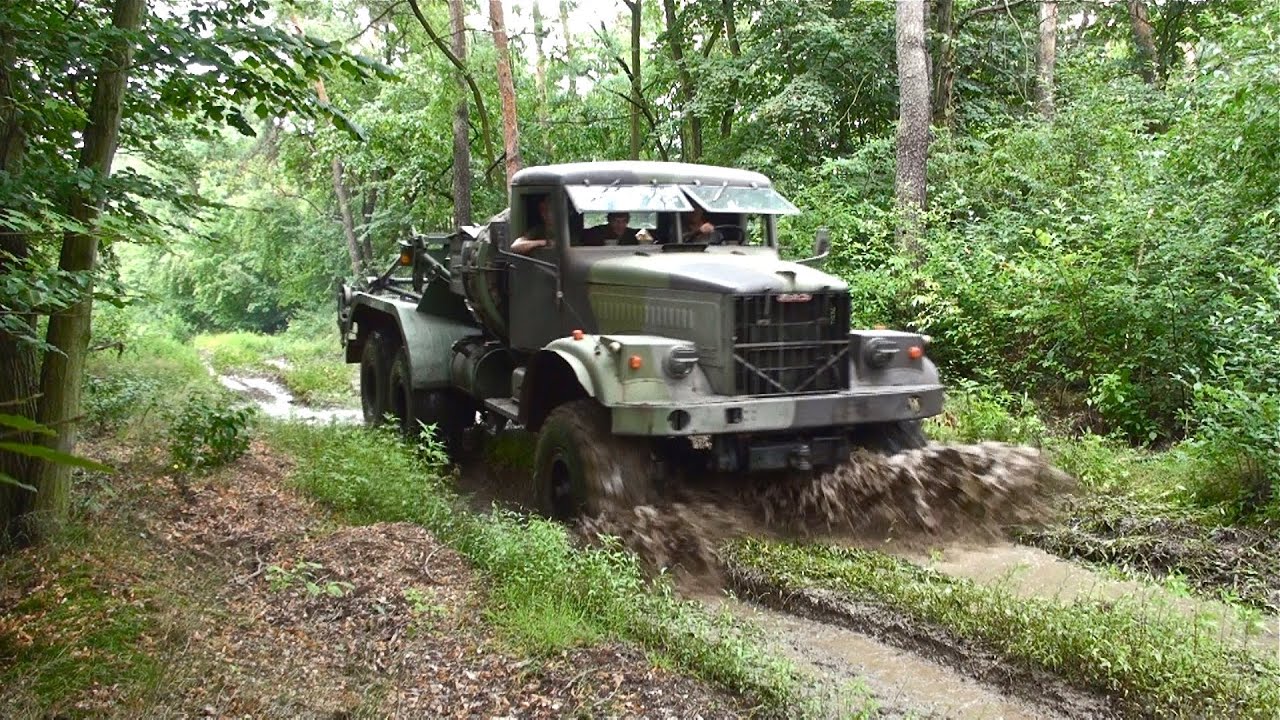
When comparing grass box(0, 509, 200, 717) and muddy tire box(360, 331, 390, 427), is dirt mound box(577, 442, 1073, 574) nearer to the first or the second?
grass box(0, 509, 200, 717)

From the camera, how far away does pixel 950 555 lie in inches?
234

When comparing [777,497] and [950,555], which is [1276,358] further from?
[777,497]

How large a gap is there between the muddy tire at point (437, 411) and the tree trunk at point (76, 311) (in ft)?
13.3

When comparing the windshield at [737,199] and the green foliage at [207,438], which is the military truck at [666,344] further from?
the green foliage at [207,438]

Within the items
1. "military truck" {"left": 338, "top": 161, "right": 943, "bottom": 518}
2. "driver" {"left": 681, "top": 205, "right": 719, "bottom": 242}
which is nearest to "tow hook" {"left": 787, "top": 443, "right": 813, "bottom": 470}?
"military truck" {"left": 338, "top": 161, "right": 943, "bottom": 518}

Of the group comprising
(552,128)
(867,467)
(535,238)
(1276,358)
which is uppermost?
(552,128)

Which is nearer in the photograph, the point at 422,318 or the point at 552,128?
the point at 422,318

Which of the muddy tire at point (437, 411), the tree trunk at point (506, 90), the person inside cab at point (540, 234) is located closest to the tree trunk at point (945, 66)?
the tree trunk at point (506, 90)

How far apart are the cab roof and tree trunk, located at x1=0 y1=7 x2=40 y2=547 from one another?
3.49 m

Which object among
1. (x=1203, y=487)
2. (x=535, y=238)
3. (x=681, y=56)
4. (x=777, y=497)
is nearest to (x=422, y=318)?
(x=535, y=238)

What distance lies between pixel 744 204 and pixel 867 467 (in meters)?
2.20

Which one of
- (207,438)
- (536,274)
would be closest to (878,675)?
(536,274)

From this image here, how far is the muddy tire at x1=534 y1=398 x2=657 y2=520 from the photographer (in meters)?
5.97

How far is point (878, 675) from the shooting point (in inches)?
175
